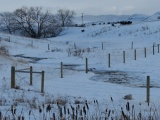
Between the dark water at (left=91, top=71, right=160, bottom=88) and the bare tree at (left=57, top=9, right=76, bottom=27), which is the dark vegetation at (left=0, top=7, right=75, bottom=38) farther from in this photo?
the dark water at (left=91, top=71, right=160, bottom=88)

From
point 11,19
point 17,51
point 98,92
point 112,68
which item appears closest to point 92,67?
point 112,68

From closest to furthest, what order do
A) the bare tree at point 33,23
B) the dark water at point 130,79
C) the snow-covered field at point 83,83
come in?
the snow-covered field at point 83,83, the dark water at point 130,79, the bare tree at point 33,23

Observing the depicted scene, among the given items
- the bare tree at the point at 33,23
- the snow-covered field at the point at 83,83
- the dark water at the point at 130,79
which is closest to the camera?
the snow-covered field at the point at 83,83

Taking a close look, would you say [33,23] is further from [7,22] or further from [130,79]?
[130,79]

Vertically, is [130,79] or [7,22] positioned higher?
[7,22]

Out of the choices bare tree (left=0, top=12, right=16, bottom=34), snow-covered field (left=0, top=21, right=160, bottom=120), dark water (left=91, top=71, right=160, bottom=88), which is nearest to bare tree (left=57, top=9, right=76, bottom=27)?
bare tree (left=0, top=12, right=16, bottom=34)

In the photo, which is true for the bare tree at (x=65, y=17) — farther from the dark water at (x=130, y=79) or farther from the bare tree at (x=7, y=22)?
the dark water at (x=130, y=79)

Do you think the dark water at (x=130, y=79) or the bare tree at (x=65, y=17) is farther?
the bare tree at (x=65, y=17)

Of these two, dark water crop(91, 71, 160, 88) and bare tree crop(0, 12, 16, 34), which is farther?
bare tree crop(0, 12, 16, 34)

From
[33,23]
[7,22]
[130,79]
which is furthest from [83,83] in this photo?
[7,22]

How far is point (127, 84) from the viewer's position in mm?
21344

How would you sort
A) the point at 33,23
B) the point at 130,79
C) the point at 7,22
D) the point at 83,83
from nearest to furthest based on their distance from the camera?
the point at 83,83
the point at 130,79
the point at 33,23
the point at 7,22

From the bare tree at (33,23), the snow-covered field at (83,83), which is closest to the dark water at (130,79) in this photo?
the snow-covered field at (83,83)

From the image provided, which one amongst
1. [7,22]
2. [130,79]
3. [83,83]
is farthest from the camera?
[7,22]
